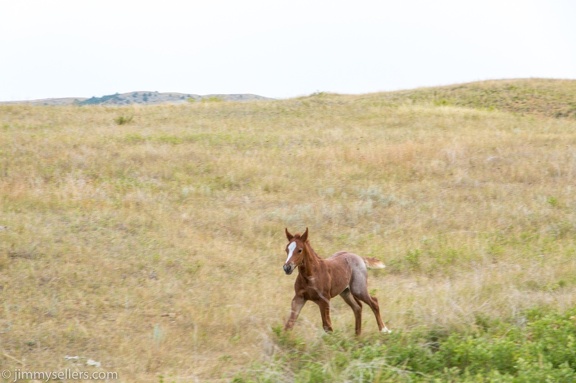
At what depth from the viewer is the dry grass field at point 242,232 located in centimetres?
766

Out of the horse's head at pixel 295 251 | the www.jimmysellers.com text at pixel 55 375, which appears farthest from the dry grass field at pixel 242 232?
the horse's head at pixel 295 251

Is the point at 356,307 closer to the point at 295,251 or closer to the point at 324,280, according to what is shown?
the point at 324,280

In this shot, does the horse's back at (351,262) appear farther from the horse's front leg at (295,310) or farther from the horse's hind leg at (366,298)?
the horse's front leg at (295,310)

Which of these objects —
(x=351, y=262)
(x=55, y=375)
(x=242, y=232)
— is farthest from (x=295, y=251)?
(x=242, y=232)

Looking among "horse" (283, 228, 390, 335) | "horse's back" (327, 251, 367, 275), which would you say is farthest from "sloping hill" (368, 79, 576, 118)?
"horse" (283, 228, 390, 335)

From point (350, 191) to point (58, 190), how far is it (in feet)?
19.5

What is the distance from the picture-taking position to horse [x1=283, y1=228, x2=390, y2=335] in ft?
23.9

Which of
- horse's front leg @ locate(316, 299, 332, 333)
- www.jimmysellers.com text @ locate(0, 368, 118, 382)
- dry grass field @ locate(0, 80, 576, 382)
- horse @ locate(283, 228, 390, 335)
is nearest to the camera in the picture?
www.jimmysellers.com text @ locate(0, 368, 118, 382)

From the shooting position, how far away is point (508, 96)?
35.1m

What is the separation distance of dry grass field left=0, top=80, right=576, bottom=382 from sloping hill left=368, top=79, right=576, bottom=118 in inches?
387

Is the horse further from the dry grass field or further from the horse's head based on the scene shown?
the dry grass field

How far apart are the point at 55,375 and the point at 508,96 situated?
32.1 metres

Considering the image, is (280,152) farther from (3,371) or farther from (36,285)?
(3,371)

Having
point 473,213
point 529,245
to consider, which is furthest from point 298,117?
point 529,245
